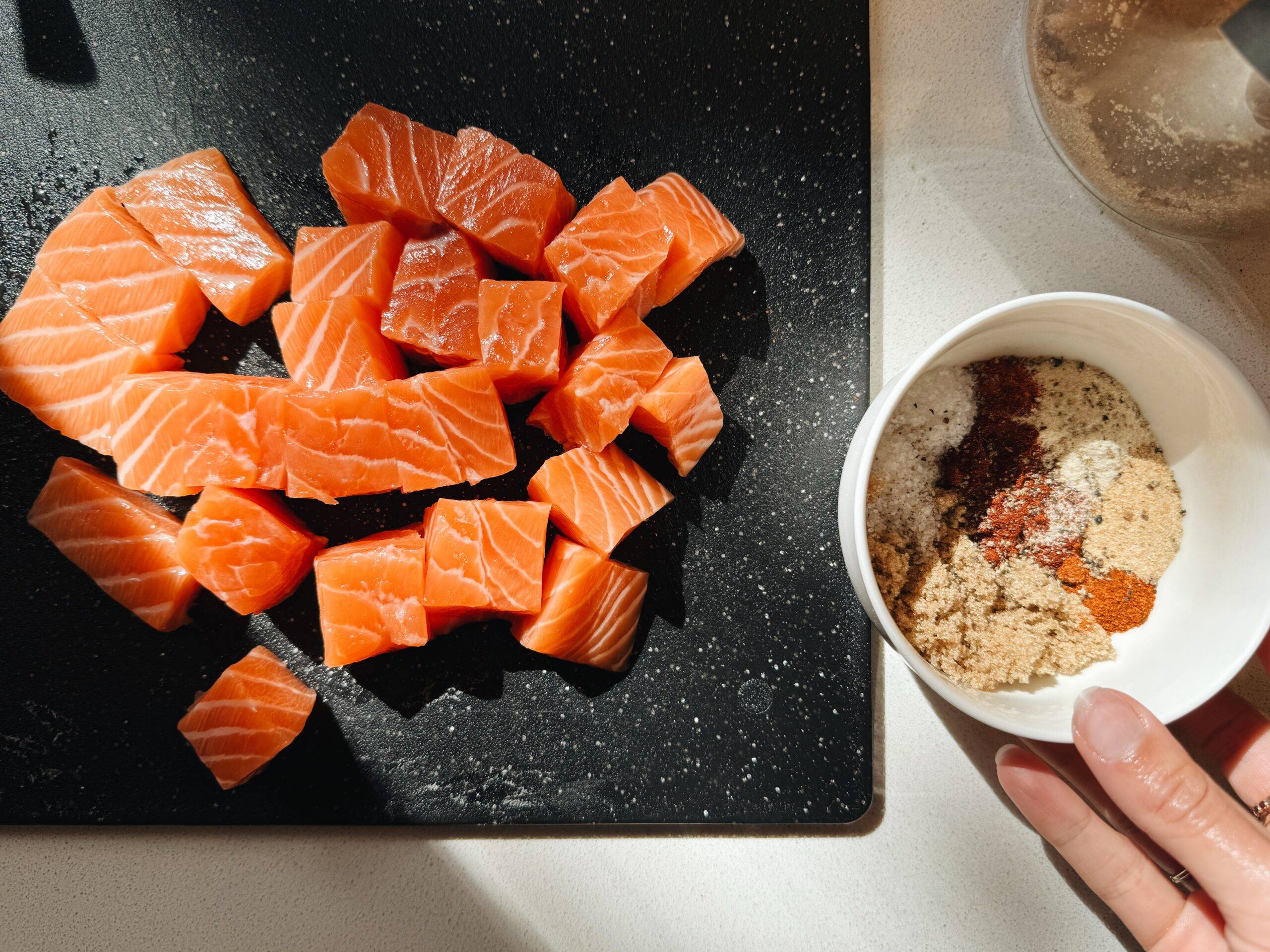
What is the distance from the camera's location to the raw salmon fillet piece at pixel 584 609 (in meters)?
1.36

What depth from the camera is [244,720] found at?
139 centimetres

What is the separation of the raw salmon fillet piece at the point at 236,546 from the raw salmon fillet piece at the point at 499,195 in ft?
2.19

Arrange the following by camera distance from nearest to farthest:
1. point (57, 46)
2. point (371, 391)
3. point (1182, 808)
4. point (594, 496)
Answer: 1. point (1182, 808)
2. point (371, 391)
3. point (594, 496)
4. point (57, 46)

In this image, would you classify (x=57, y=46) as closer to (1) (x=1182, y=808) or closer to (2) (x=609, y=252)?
(2) (x=609, y=252)

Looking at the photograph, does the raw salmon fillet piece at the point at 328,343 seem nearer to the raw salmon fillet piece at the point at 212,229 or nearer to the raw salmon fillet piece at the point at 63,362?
the raw salmon fillet piece at the point at 212,229

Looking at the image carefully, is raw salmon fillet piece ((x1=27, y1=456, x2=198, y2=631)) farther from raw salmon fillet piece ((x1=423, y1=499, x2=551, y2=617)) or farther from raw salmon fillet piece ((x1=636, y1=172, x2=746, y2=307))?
raw salmon fillet piece ((x1=636, y1=172, x2=746, y2=307))

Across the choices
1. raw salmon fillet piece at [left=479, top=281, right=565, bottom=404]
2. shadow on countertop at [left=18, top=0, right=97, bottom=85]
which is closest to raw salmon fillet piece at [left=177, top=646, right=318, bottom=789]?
raw salmon fillet piece at [left=479, top=281, right=565, bottom=404]

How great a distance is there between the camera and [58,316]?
4.56 ft

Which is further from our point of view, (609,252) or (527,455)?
(527,455)

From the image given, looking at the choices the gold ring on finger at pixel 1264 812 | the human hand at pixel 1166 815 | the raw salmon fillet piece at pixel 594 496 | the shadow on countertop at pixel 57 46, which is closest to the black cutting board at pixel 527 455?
the shadow on countertop at pixel 57 46

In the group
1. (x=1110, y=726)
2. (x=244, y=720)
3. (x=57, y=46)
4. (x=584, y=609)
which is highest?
(x=57, y=46)

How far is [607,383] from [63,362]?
106 centimetres

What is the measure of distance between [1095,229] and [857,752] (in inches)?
49.0

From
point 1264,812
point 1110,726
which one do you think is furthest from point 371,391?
point 1264,812
